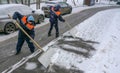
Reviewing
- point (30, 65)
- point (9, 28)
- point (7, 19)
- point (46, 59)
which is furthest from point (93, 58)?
point (7, 19)

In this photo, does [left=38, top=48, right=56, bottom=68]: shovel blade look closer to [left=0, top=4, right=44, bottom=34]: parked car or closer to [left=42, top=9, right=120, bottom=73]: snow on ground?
[left=42, top=9, right=120, bottom=73]: snow on ground

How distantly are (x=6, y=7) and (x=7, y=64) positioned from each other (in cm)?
584

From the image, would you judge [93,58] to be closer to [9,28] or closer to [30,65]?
[30,65]

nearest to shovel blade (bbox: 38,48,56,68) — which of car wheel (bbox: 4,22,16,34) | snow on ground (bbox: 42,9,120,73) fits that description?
snow on ground (bbox: 42,9,120,73)

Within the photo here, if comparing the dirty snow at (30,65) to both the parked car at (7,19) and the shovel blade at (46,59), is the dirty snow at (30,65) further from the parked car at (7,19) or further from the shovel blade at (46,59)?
the parked car at (7,19)

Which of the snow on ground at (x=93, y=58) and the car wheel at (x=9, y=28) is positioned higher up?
the car wheel at (x=9, y=28)

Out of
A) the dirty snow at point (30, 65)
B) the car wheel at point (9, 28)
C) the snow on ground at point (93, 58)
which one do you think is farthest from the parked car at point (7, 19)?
the dirty snow at point (30, 65)

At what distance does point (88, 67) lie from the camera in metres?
6.89

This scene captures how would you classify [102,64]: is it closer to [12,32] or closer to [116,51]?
[116,51]

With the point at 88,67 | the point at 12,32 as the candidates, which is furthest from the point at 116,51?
the point at 12,32

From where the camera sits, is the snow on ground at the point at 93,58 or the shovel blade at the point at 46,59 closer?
the snow on ground at the point at 93,58

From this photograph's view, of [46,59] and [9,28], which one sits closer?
[46,59]

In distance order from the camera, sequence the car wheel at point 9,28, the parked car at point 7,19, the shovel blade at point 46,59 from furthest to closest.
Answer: the car wheel at point 9,28 → the parked car at point 7,19 → the shovel blade at point 46,59

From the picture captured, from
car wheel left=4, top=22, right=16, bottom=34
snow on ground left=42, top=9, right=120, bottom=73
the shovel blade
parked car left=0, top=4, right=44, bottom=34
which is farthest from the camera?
car wheel left=4, top=22, right=16, bottom=34
